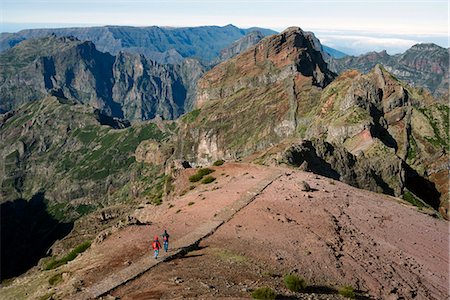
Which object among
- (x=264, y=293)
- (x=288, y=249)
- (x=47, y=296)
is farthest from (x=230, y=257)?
(x=47, y=296)

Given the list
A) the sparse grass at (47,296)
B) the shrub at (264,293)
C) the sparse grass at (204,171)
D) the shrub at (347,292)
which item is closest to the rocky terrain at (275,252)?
the sparse grass at (47,296)

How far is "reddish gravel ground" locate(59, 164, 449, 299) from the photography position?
122 feet

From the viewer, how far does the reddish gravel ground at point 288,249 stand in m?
37.2

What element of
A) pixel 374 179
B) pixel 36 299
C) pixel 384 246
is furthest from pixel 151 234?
pixel 374 179

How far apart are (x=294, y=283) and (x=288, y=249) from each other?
9098 millimetres

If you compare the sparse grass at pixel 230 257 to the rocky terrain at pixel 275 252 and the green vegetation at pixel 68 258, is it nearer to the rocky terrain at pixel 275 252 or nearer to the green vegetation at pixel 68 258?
the rocky terrain at pixel 275 252

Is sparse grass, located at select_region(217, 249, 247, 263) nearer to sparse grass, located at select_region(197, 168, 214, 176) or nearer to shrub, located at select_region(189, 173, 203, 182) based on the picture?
shrub, located at select_region(189, 173, 203, 182)

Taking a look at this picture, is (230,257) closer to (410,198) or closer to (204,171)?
(204,171)

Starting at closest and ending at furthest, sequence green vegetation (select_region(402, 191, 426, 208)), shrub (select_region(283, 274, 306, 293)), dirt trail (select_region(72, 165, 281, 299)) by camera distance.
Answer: dirt trail (select_region(72, 165, 281, 299))
shrub (select_region(283, 274, 306, 293))
green vegetation (select_region(402, 191, 426, 208))

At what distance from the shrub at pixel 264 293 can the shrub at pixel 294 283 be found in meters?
3.40

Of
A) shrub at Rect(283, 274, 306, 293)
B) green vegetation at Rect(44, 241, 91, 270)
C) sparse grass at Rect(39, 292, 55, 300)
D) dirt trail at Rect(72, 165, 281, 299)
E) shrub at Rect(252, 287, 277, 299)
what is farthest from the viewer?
green vegetation at Rect(44, 241, 91, 270)

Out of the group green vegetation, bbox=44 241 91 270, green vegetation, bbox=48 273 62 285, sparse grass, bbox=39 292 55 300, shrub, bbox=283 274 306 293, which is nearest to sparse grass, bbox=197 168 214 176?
green vegetation, bbox=44 241 91 270

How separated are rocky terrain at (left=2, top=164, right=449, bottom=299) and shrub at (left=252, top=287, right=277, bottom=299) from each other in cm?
108

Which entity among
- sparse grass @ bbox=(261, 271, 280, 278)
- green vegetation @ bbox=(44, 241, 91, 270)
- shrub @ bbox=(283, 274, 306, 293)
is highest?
shrub @ bbox=(283, 274, 306, 293)
